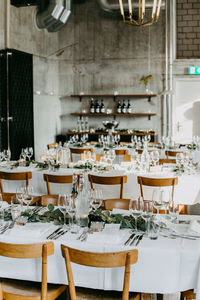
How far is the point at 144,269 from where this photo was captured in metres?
2.48

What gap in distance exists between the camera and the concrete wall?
11.7 meters

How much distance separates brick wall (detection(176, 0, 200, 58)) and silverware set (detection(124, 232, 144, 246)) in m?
10.0

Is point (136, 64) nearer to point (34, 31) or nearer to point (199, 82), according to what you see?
point (199, 82)

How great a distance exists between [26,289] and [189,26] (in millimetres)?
10840

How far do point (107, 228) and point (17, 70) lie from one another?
23.4 ft

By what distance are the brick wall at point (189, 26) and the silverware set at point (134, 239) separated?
1003 cm

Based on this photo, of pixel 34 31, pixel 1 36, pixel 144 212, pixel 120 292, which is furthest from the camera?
pixel 34 31

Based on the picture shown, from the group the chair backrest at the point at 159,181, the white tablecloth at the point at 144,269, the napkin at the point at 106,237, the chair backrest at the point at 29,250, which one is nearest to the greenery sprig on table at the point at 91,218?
the napkin at the point at 106,237

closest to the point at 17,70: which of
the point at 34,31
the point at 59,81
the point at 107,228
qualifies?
the point at 34,31

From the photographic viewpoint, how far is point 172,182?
15.5ft

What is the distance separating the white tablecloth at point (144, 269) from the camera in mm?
2455

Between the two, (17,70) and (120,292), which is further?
(17,70)

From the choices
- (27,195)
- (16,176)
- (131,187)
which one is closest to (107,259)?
(27,195)

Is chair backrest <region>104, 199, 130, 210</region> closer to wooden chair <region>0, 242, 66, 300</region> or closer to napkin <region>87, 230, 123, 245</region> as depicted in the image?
napkin <region>87, 230, 123, 245</region>
